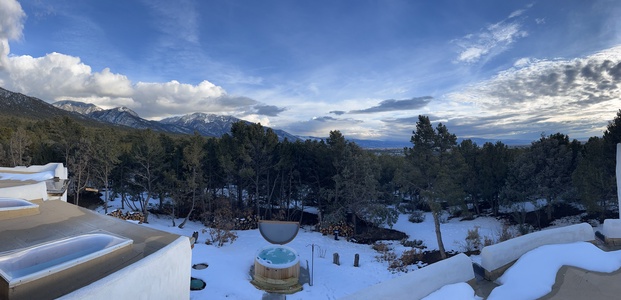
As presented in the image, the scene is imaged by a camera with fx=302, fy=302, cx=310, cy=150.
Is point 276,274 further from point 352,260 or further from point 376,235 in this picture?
point 376,235

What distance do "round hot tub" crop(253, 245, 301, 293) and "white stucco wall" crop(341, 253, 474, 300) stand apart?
754 centimetres

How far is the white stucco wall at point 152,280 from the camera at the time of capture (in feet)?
12.3

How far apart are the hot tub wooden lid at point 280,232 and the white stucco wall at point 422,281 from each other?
29.5 ft

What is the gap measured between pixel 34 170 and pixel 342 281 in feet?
57.5

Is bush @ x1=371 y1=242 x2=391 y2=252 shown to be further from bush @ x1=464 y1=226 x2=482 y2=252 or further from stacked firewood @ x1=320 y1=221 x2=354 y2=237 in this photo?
bush @ x1=464 y1=226 x2=482 y2=252

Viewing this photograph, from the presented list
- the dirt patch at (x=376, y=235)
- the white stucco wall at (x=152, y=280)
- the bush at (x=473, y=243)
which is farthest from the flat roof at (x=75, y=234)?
the bush at (x=473, y=243)

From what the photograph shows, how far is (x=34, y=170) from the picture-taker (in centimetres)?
1656

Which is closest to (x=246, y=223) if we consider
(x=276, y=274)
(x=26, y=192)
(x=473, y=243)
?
(x=276, y=274)

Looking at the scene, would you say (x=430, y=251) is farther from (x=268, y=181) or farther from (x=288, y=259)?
(x=268, y=181)

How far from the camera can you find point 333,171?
72.8 ft

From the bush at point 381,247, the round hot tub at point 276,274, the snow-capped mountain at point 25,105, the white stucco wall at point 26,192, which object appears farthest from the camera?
the snow-capped mountain at point 25,105

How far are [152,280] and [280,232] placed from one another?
358 inches

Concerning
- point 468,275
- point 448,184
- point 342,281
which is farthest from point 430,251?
point 468,275

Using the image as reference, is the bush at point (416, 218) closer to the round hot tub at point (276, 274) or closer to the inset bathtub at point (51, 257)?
the round hot tub at point (276, 274)
